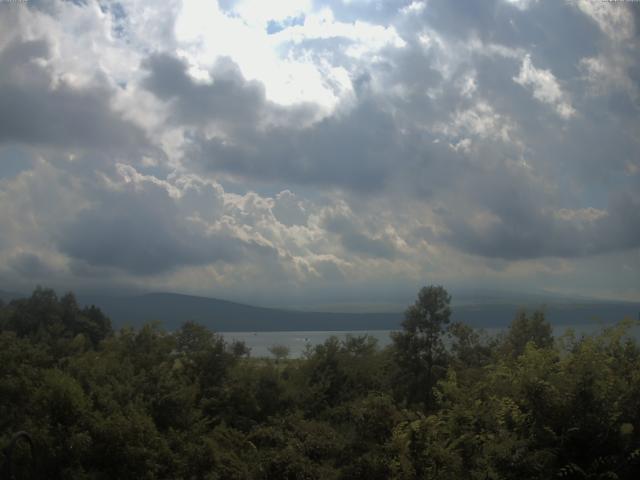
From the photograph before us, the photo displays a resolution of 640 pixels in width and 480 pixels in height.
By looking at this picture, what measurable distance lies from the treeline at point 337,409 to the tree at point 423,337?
6cm

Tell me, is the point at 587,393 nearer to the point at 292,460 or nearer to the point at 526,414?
the point at 526,414

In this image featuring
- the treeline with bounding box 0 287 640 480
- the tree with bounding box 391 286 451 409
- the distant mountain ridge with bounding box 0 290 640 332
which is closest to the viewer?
the treeline with bounding box 0 287 640 480

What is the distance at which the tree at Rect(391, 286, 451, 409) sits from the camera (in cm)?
2939

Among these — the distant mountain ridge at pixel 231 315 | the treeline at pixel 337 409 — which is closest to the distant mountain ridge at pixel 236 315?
the distant mountain ridge at pixel 231 315

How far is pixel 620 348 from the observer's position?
43.5 ft

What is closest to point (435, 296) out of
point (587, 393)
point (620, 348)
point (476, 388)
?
point (476, 388)

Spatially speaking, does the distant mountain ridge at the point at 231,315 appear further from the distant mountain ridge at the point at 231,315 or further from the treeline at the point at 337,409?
the treeline at the point at 337,409

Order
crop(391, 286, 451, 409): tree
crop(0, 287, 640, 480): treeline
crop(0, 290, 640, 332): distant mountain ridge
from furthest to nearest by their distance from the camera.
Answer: crop(0, 290, 640, 332): distant mountain ridge, crop(391, 286, 451, 409): tree, crop(0, 287, 640, 480): treeline

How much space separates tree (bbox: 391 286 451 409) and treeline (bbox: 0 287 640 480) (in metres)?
0.06

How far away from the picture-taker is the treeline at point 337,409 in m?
11.3

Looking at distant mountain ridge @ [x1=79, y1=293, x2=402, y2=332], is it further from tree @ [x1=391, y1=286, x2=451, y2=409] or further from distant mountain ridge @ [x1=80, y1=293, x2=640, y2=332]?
tree @ [x1=391, y1=286, x2=451, y2=409]

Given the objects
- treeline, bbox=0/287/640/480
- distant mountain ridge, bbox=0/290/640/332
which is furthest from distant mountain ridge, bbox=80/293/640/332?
treeline, bbox=0/287/640/480

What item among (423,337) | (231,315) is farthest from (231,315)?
(423,337)

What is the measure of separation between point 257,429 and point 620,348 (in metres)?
13.5
